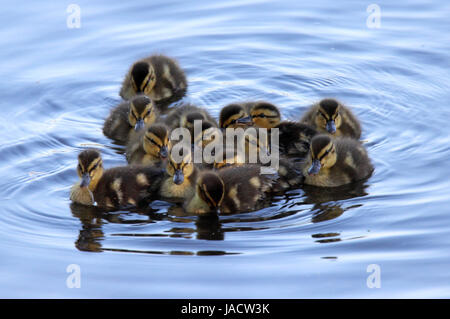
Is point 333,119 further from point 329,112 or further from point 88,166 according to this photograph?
point 88,166

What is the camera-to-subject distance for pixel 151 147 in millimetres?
6477

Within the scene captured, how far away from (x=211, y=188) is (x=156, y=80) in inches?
116

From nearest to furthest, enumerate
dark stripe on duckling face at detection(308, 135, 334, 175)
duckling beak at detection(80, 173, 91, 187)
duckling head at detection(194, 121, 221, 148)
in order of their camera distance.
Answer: duckling beak at detection(80, 173, 91, 187)
dark stripe on duckling face at detection(308, 135, 334, 175)
duckling head at detection(194, 121, 221, 148)

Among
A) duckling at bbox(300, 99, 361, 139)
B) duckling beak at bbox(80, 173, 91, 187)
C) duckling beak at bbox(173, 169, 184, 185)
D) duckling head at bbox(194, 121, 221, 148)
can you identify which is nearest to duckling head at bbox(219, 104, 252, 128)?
→ duckling head at bbox(194, 121, 221, 148)

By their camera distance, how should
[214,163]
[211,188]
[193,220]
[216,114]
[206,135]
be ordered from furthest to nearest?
[216,114]
[206,135]
[214,163]
[193,220]
[211,188]

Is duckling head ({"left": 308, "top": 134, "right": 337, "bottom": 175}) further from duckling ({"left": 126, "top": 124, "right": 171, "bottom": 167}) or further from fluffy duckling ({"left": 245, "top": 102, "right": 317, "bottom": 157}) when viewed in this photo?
duckling ({"left": 126, "top": 124, "right": 171, "bottom": 167})

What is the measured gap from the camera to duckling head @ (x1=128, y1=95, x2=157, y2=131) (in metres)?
7.16

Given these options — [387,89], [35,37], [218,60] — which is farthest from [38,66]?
[387,89]

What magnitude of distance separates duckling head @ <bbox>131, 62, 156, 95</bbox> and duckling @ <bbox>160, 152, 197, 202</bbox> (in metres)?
2.08

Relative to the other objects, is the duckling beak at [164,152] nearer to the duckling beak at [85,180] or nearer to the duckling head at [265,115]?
the duckling beak at [85,180]

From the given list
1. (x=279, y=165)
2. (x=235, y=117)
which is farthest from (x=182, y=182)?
(x=235, y=117)

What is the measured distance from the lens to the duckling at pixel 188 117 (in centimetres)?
684

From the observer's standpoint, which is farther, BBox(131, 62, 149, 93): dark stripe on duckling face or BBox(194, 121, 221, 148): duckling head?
BBox(131, 62, 149, 93): dark stripe on duckling face
